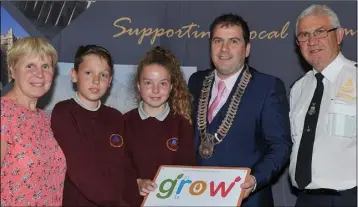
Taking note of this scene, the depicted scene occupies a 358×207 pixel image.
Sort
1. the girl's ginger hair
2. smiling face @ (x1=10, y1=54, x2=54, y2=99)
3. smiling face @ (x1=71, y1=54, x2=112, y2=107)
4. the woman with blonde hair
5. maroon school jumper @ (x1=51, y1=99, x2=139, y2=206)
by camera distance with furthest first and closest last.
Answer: the girl's ginger hair, smiling face @ (x1=71, y1=54, x2=112, y2=107), maroon school jumper @ (x1=51, y1=99, x2=139, y2=206), smiling face @ (x1=10, y1=54, x2=54, y2=99), the woman with blonde hair

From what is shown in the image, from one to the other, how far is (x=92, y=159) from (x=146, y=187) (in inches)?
14.0

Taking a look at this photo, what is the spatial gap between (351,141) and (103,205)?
160cm

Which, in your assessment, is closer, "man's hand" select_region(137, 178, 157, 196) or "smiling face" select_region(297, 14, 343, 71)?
"man's hand" select_region(137, 178, 157, 196)

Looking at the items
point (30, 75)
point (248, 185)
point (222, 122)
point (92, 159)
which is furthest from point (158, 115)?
point (30, 75)

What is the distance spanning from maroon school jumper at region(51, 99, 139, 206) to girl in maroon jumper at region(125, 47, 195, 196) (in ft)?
0.32

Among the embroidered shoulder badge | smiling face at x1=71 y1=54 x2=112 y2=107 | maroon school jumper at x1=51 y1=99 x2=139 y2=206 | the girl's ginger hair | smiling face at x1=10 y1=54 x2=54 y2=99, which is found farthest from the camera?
the girl's ginger hair

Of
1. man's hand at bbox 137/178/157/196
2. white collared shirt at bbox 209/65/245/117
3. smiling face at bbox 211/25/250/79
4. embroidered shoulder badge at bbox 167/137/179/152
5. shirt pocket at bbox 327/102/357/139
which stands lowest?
man's hand at bbox 137/178/157/196

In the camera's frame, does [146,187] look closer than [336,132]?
Yes

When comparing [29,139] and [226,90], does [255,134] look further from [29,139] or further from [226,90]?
[29,139]

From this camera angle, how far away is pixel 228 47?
327 centimetres

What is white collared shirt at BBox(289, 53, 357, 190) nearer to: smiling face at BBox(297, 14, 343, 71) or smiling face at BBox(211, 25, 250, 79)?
smiling face at BBox(297, 14, 343, 71)

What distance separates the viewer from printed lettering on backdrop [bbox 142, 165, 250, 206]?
9.20 ft

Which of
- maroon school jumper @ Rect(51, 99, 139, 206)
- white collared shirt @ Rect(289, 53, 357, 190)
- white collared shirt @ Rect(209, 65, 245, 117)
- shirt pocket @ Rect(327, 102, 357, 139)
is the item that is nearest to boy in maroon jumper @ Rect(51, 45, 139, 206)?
maroon school jumper @ Rect(51, 99, 139, 206)

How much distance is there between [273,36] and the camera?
413cm
